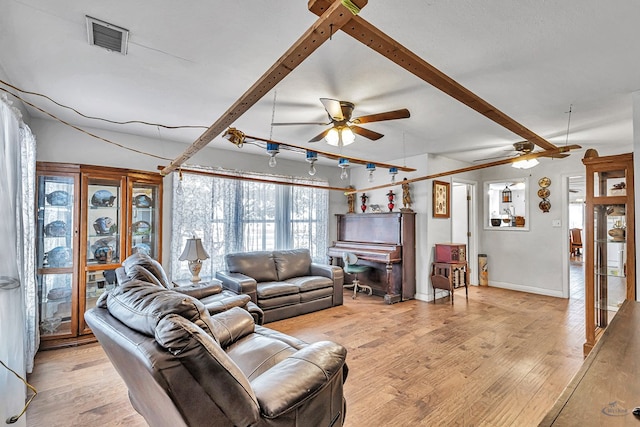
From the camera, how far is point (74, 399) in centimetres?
224

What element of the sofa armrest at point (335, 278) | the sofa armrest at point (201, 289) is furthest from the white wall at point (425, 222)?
the sofa armrest at point (201, 289)

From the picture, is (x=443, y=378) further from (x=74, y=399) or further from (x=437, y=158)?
(x=437, y=158)

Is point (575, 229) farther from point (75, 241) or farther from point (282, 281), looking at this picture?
point (75, 241)

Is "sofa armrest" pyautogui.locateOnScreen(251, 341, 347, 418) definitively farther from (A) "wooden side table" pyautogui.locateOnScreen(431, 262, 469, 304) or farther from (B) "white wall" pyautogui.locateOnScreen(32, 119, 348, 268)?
(A) "wooden side table" pyautogui.locateOnScreen(431, 262, 469, 304)

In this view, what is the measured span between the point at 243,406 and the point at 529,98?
331 centimetres

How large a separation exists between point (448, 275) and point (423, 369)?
248 cm

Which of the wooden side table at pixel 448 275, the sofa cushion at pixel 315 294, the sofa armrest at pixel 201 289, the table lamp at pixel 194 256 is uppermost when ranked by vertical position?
the table lamp at pixel 194 256

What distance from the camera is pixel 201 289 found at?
3287mm

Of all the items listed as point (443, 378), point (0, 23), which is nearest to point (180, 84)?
point (0, 23)

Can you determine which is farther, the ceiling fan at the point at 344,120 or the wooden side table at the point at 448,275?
the wooden side table at the point at 448,275

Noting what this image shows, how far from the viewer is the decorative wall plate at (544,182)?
208 inches

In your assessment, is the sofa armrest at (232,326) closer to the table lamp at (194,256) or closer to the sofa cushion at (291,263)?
the table lamp at (194,256)

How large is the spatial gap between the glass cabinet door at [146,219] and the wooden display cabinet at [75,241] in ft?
0.64

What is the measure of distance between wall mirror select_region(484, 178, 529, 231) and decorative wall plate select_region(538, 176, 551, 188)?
1.07ft
